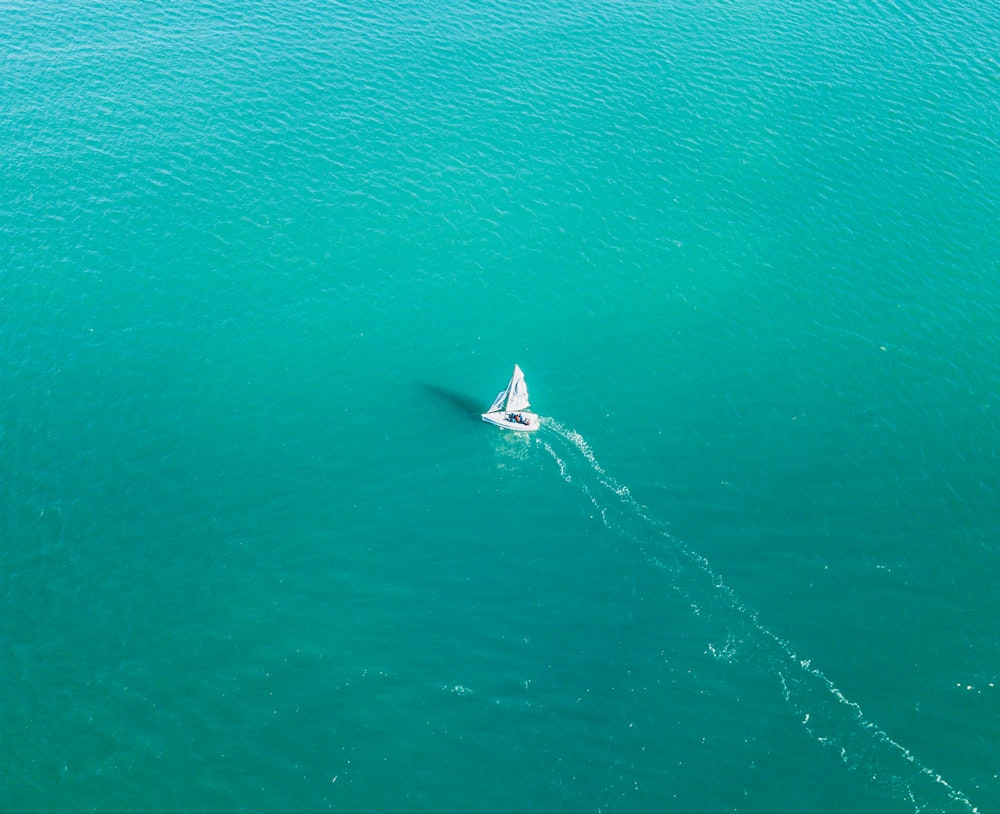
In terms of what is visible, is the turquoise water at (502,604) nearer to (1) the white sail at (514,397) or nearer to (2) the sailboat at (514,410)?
(2) the sailboat at (514,410)

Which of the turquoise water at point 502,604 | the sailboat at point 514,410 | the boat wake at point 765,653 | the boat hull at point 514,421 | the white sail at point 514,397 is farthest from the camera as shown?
the boat hull at point 514,421

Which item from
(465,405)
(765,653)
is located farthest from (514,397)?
(765,653)

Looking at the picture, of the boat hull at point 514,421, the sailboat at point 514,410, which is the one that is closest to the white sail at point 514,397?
the sailboat at point 514,410

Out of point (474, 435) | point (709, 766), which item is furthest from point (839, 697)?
point (474, 435)

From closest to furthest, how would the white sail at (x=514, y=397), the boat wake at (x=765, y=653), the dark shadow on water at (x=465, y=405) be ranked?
the boat wake at (x=765, y=653), the white sail at (x=514, y=397), the dark shadow on water at (x=465, y=405)

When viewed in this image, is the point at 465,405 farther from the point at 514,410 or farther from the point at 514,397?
the point at 514,397

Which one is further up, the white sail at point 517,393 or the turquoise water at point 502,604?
the white sail at point 517,393

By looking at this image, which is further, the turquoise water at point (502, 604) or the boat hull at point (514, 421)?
the boat hull at point (514, 421)
